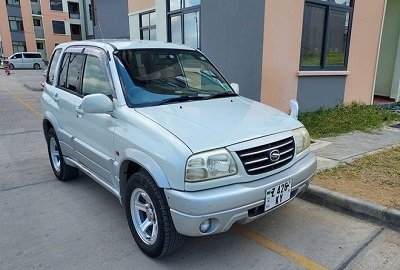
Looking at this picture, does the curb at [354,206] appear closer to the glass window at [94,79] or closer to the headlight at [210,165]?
the headlight at [210,165]

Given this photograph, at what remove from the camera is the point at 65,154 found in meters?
4.42

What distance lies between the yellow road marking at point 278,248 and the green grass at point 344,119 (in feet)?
12.0

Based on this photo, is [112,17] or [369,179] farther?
[112,17]

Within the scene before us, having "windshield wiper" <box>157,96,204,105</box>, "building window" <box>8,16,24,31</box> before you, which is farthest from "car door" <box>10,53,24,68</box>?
"windshield wiper" <box>157,96,204,105</box>

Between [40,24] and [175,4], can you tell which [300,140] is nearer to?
[175,4]

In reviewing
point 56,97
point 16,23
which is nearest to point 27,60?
point 16,23

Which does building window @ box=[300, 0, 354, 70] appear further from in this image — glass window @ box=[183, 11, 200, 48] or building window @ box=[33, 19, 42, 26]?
building window @ box=[33, 19, 42, 26]

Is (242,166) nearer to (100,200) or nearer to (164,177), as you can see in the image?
(164,177)

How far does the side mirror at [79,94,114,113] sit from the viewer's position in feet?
10.0

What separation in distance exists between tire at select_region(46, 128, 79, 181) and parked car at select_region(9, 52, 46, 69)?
120 ft

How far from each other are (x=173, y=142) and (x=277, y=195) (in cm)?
104

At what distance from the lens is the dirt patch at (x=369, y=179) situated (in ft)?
12.5

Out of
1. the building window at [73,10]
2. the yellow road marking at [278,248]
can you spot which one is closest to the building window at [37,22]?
the building window at [73,10]

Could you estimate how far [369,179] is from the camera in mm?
4277
